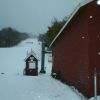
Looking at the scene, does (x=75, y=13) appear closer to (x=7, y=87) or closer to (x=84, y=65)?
(x=84, y=65)

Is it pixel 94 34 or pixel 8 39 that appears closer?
pixel 94 34

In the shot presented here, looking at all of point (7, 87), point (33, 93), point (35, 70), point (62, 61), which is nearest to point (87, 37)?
point (33, 93)

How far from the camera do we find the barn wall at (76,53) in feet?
53.1

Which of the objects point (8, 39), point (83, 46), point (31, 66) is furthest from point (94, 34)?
point (8, 39)

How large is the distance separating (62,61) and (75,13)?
6703mm

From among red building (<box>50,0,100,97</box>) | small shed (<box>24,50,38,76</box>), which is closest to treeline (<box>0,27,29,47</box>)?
small shed (<box>24,50,38,76</box>)

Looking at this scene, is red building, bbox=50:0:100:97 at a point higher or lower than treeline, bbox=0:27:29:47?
lower

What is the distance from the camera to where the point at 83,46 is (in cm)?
1664

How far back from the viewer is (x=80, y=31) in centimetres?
1731

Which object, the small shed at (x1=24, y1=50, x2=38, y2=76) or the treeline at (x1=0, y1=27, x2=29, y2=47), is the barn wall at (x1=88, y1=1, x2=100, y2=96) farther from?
the treeline at (x1=0, y1=27, x2=29, y2=47)

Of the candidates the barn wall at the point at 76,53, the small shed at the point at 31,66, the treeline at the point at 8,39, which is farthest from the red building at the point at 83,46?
the treeline at the point at 8,39

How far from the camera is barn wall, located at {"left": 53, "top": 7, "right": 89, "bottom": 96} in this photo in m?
16.2

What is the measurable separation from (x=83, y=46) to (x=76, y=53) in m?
1.73

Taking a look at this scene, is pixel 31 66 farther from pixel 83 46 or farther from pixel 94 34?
pixel 94 34
